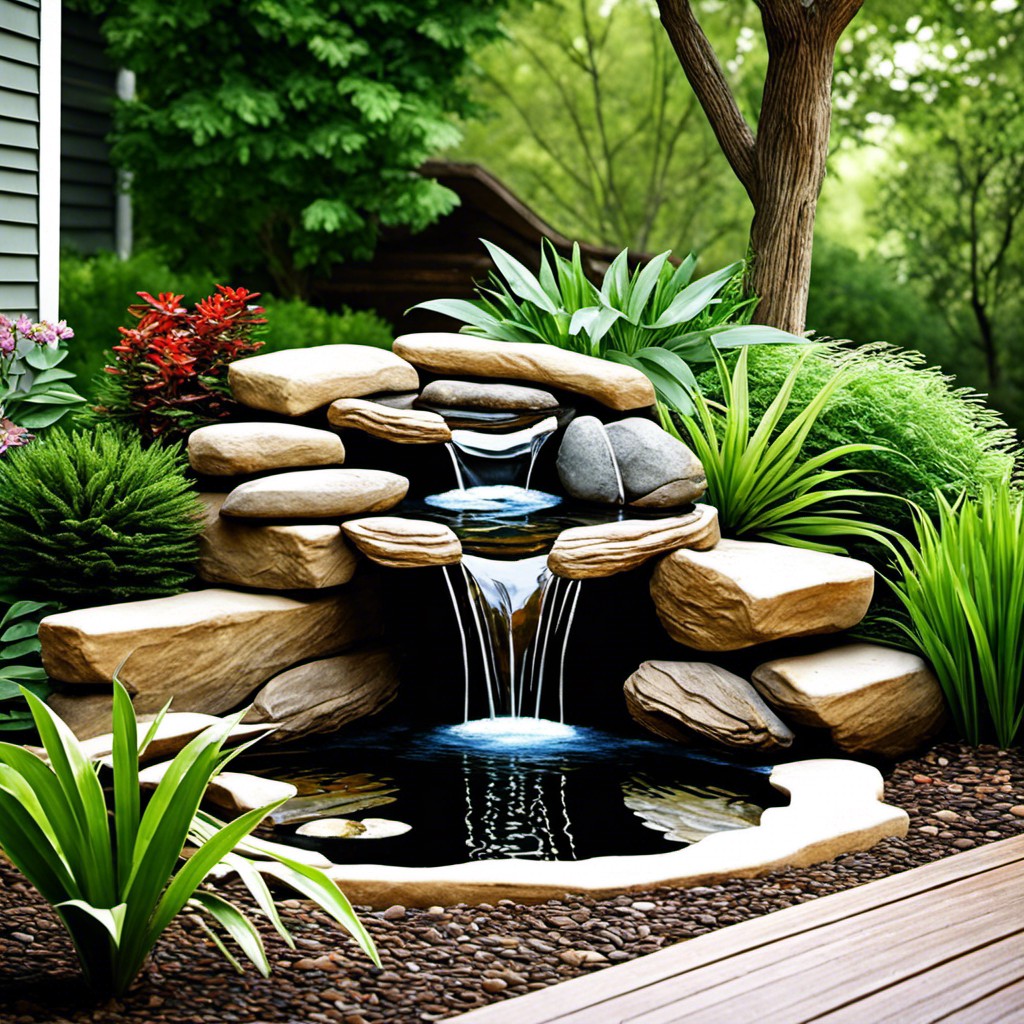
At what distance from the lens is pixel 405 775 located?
468 centimetres

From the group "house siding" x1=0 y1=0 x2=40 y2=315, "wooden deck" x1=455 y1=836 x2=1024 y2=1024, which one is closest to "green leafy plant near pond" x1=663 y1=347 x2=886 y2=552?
"wooden deck" x1=455 y1=836 x2=1024 y2=1024

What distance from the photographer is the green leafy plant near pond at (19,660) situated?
4.64 m

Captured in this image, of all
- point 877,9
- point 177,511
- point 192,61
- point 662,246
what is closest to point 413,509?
point 177,511

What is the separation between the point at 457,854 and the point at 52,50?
436 cm

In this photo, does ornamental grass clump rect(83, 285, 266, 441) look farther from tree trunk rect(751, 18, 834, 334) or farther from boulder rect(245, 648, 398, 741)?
tree trunk rect(751, 18, 834, 334)

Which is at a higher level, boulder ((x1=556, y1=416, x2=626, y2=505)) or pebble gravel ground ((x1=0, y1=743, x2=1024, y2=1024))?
boulder ((x1=556, y1=416, x2=626, y2=505))

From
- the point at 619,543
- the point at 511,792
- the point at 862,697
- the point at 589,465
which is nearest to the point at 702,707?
the point at 862,697

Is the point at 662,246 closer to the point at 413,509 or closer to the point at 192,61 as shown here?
the point at 192,61

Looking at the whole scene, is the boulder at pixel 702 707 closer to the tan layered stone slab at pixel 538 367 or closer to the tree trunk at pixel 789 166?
the tan layered stone slab at pixel 538 367

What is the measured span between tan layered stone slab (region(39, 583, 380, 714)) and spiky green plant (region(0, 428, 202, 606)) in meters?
0.14

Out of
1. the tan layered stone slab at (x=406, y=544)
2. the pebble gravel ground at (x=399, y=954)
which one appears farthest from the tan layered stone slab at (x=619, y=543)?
the pebble gravel ground at (x=399, y=954)

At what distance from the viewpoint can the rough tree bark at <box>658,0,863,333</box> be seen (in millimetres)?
7188

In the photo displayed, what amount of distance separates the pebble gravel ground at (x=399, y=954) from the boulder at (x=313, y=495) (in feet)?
6.36

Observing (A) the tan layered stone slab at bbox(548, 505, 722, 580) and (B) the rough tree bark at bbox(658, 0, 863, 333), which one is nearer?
(A) the tan layered stone slab at bbox(548, 505, 722, 580)
